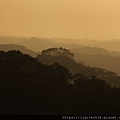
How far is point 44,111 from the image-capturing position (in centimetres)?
3484

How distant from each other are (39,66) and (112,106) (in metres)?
17.3

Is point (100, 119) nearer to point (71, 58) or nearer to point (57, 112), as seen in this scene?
point (57, 112)

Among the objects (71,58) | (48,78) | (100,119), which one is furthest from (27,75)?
(71,58)

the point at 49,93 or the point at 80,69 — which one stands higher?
the point at 49,93

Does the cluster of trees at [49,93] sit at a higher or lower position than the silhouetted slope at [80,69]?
higher

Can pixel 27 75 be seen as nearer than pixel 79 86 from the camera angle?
No

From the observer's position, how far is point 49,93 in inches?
1561

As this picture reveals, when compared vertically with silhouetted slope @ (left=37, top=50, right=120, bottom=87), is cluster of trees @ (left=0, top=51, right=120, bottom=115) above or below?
above

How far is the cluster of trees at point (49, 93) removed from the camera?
116 feet

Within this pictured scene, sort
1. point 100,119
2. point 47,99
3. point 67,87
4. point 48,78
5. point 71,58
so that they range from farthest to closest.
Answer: point 71,58 → point 48,78 → point 67,87 → point 47,99 → point 100,119

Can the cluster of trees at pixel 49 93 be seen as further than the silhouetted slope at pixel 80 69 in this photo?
No

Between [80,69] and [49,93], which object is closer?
[49,93]

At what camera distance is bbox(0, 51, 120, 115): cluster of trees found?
1398 inches

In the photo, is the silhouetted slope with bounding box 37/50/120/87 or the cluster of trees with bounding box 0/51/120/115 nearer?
the cluster of trees with bounding box 0/51/120/115
